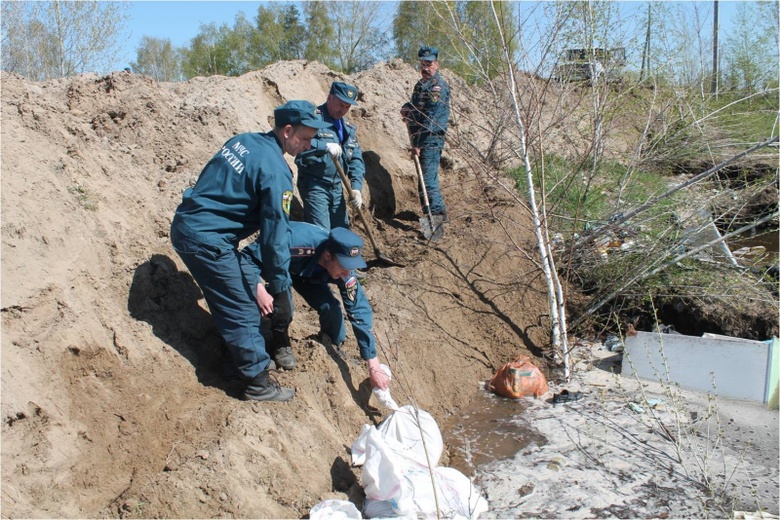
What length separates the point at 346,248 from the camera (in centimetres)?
385

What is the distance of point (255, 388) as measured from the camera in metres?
3.73

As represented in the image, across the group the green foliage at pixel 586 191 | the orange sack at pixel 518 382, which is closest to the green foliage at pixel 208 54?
the green foliage at pixel 586 191

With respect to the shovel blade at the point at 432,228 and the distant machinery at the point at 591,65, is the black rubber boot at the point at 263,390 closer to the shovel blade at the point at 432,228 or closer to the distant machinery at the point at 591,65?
the shovel blade at the point at 432,228

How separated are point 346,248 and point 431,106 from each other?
3667 millimetres

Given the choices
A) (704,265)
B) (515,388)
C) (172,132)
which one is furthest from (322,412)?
(704,265)

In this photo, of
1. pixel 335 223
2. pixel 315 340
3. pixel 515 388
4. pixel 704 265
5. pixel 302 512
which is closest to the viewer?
pixel 302 512

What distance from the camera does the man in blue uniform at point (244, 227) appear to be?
355 centimetres

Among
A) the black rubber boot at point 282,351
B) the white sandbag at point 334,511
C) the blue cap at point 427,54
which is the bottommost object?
the white sandbag at point 334,511

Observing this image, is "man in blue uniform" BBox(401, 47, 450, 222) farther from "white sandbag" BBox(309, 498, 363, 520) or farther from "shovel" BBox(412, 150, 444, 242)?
"white sandbag" BBox(309, 498, 363, 520)

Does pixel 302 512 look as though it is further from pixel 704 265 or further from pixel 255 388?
pixel 704 265

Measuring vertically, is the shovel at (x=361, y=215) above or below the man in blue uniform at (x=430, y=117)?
below

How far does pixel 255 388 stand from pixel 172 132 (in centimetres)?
295

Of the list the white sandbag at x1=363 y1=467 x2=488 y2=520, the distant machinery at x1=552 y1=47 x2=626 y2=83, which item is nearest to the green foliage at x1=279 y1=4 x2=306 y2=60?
the distant machinery at x1=552 y1=47 x2=626 y2=83

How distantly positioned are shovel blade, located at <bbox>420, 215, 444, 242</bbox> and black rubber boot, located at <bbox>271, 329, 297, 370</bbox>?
309 centimetres
